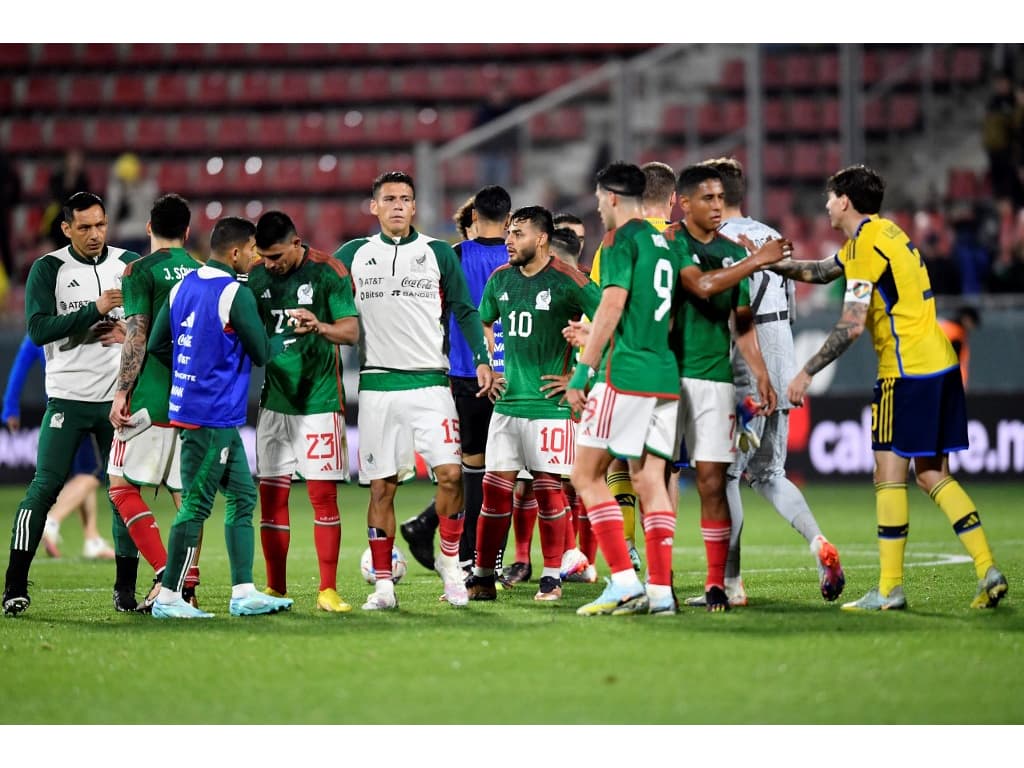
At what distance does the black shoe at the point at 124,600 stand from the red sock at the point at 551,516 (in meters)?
2.19

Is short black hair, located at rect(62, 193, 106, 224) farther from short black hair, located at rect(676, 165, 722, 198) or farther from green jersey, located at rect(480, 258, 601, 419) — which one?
short black hair, located at rect(676, 165, 722, 198)

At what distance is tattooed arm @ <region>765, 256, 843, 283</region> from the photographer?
719cm

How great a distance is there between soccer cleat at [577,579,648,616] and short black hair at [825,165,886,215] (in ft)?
6.91

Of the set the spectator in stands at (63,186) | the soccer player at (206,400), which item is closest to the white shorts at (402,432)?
the soccer player at (206,400)

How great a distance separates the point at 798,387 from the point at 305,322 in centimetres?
235

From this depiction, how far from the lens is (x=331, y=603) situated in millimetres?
7441

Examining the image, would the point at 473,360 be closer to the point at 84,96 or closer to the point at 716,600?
the point at 716,600

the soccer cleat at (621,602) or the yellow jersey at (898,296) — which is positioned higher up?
the yellow jersey at (898,296)

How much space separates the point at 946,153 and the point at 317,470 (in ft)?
44.6

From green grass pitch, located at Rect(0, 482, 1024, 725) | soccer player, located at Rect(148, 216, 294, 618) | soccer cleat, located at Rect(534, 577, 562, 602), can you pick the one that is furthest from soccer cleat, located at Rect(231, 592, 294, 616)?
soccer cleat, located at Rect(534, 577, 562, 602)

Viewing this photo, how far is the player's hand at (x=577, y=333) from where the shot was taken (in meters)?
7.21

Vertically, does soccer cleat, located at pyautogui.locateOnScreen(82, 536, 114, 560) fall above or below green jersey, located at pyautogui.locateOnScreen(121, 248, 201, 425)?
below

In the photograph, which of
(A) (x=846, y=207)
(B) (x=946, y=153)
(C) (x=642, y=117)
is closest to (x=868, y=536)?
(A) (x=846, y=207)

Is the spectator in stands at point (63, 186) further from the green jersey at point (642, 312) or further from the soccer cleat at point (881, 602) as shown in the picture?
the soccer cleat at point (881, 602)
